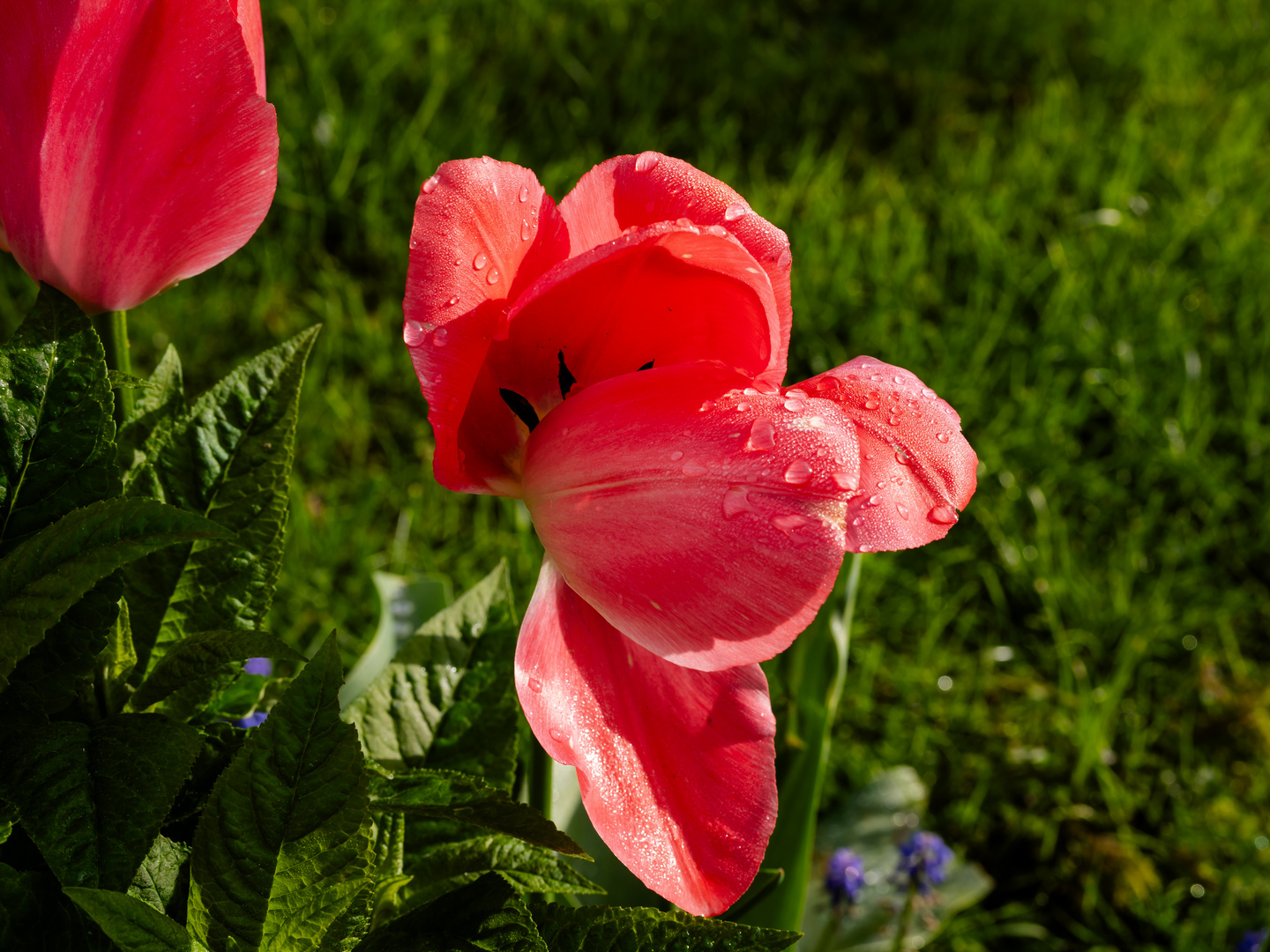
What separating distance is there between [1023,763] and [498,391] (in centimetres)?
154

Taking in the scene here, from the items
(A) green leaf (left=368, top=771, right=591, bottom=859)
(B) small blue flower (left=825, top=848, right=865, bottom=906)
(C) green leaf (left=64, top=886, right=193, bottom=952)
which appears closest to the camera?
(C) green leaf (left=64, top=886, right=193, bottom=952)

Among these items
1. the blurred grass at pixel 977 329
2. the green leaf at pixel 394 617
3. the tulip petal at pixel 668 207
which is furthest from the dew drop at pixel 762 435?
the blurred grass at pixel 977 329

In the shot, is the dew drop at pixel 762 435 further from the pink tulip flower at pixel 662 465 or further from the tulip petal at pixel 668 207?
the tulip petal at pixel 668 207

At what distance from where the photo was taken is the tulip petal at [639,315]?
0.59 metres

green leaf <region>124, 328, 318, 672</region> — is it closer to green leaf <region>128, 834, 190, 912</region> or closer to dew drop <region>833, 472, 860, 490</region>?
green leaf <region>128, 834, 190, 912</region>

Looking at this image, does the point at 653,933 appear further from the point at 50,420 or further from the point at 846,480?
the point at 50,420

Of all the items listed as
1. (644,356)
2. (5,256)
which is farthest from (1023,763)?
(5,256)

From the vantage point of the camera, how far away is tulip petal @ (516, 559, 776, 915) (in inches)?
22.1

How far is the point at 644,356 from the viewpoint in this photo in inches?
26.1

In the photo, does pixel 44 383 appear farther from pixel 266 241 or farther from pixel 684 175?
pixel 266 241

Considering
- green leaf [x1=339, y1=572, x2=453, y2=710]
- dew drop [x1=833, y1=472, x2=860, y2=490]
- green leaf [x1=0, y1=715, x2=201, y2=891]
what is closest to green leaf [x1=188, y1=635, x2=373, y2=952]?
green leaf [x1=0, y1=715, x2=201, y2=891]

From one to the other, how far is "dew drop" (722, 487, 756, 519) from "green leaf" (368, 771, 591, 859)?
0.60 feet

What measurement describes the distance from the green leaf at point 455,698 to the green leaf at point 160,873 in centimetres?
18

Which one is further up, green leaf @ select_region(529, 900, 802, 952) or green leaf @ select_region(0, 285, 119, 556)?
green leaf @ select_region(0, 285, 119, 556)
